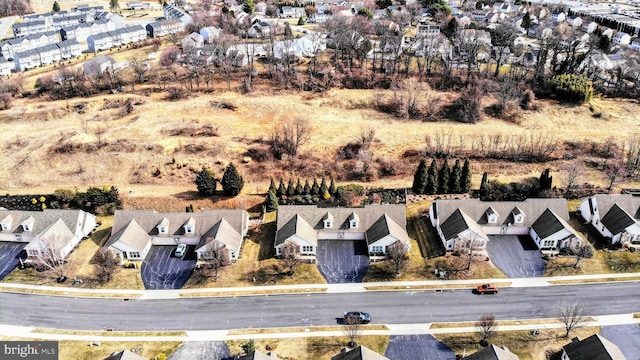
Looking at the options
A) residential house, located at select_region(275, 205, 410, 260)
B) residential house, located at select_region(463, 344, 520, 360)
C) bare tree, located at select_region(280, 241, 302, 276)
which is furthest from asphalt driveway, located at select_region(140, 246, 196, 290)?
residential house, located at select_region(463, 344, 520, 360)

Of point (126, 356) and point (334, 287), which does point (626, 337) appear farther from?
point (126, 356)

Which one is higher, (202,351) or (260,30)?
(260,30)

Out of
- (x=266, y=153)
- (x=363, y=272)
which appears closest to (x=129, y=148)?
(x=266, y=153)

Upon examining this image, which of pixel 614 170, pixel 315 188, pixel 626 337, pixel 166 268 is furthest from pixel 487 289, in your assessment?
pixel 166 268

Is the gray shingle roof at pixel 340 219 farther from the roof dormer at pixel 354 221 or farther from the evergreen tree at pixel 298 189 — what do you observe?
the evergreen tree at pixel 298 189

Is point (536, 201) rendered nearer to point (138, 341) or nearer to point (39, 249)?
point (138, 341)

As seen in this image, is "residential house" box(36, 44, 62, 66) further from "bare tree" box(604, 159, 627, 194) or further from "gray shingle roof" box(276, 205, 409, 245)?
"bare tree" box(604, 159, 627, 194)
